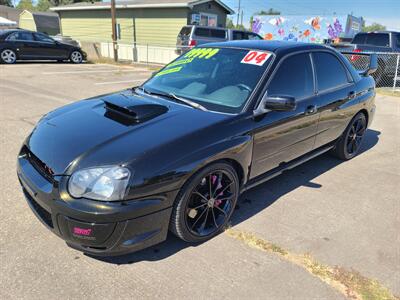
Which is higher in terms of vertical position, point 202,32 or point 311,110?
point 202,32

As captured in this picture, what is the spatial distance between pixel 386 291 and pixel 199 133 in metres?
1.83

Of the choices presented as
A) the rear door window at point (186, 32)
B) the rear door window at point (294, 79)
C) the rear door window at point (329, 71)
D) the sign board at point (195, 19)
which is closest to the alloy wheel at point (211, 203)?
the rear door window at point (294, 79)

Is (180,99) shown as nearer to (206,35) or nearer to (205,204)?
(205,204)

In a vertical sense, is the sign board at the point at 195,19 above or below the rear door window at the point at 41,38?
above

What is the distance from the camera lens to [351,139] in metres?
5.20

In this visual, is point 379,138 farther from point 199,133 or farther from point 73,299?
point 73,299

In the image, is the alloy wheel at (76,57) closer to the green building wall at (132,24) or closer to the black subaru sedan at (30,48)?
the black subaru sedan at (30,48)

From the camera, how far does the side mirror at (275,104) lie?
3.21 meters

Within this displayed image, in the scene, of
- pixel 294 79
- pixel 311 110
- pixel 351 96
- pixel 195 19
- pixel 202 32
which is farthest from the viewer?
pixel 195 19

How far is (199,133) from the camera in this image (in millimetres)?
2846

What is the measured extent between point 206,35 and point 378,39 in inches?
345

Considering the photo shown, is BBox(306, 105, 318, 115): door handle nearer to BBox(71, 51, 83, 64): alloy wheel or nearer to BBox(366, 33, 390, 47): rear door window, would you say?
BBox(366, 33, 390, 47): rear door window

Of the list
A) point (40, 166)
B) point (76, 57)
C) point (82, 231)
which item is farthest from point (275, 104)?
point (76, 57)

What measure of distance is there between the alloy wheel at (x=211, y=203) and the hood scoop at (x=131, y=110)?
747 millimetres
